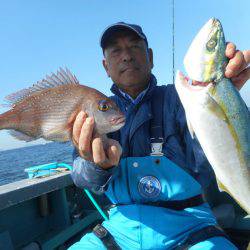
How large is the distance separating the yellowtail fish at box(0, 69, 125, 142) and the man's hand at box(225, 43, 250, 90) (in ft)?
→ 3.54

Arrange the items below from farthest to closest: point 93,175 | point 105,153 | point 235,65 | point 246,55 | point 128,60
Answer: point 128,60, point 93,175, point 105,153, point 246,55, point 235,65

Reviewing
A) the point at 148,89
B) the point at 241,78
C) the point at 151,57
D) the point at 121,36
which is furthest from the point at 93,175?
the point at 151,57

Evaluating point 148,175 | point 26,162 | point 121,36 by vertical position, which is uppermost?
point 121,36

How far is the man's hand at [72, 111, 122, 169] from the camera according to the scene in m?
2.90

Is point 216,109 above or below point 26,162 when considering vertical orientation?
above

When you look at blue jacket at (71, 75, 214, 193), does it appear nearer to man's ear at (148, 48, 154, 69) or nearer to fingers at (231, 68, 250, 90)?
man's ear at (148, 48, 154, 69)

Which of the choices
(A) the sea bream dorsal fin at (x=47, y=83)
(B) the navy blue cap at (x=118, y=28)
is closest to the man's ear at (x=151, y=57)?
(B) the navy blue cap at (x=118, y=28)

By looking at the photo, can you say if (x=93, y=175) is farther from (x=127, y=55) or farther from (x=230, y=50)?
(x=230, y=50)

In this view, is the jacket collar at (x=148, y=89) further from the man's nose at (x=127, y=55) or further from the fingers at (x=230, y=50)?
the fingers at (x=230, y=50)

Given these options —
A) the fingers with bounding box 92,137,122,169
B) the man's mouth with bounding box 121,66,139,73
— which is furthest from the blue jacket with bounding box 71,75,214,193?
the man's mouth with bounding box 121,66,139,73

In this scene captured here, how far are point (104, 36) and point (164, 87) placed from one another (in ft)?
3.15

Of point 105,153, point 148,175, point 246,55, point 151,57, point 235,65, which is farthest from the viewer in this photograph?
point 151,57

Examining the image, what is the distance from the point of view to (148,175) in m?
3.49

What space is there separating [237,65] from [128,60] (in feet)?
5.56
